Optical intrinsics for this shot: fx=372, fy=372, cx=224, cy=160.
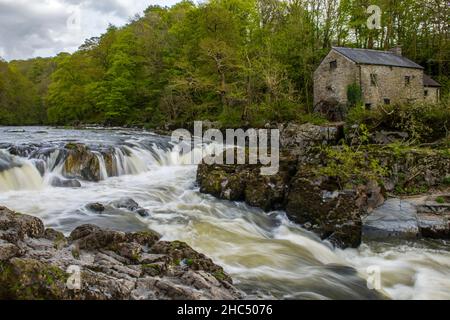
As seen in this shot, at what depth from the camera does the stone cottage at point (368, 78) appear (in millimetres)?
24469

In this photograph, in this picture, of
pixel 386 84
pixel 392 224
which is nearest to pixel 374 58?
pixel 386 84

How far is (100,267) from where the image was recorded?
16.5ft

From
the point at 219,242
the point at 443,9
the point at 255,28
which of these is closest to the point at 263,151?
the point at 219,242

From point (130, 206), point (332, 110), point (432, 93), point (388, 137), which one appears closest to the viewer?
point (130, 206)

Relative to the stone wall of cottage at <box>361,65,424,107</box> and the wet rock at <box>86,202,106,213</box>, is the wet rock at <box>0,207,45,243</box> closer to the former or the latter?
the wet rock at <box>86,202,106,213</box>

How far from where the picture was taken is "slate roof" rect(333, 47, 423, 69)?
24608 mm

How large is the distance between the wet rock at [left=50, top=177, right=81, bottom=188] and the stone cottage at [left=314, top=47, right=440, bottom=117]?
18.6 metres

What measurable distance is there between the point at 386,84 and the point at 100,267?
24.6 meters

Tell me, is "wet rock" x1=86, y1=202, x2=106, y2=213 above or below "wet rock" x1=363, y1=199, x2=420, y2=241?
above

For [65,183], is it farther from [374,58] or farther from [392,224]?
[374,58]

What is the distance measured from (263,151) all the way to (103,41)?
39.3 metres

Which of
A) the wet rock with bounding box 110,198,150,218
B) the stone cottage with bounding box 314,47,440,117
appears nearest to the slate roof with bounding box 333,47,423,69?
the stone cottage with bounding box 314,47,440,117
